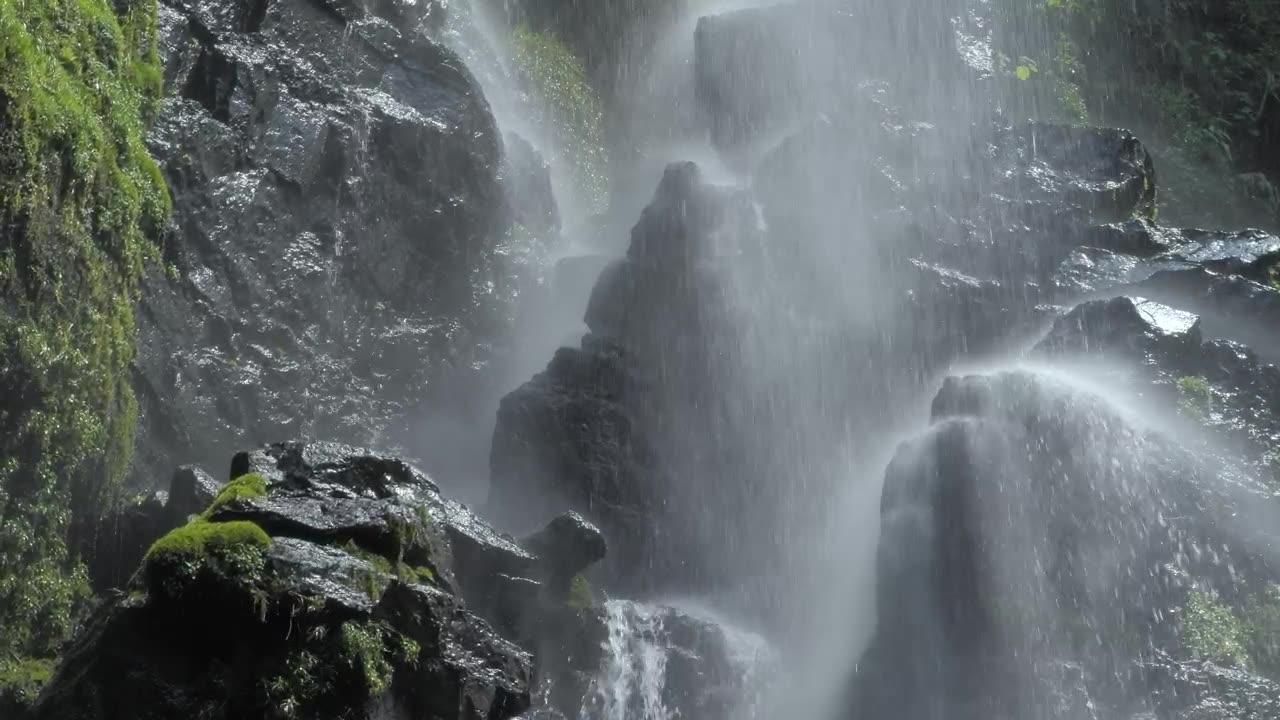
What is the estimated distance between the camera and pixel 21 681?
9438mm

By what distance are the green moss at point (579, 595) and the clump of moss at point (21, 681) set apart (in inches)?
203

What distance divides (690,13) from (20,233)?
64.3 feet

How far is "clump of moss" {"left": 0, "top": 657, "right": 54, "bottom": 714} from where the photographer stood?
30.4 ft

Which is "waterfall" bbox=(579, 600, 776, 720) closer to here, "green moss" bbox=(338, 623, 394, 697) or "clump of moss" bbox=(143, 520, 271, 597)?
"green moss" bbox=(338, 623, 394, 697)

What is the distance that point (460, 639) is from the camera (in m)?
9.34

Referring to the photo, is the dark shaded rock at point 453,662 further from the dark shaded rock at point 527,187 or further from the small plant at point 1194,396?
the dark shaded rock at point 527,187

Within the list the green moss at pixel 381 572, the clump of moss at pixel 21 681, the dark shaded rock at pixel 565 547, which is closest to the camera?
the green moss at pixel 381 572

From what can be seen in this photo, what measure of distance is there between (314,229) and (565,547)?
6.31 m

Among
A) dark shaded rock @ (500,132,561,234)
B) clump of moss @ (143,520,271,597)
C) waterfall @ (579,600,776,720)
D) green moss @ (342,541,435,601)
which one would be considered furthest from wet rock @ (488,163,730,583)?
clump of moss @ (143,520,271,597)

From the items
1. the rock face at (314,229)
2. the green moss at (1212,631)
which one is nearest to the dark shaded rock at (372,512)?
the rock face at (314,229)

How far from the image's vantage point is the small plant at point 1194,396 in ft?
51.1

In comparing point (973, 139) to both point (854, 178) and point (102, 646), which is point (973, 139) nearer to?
point (854, 178)

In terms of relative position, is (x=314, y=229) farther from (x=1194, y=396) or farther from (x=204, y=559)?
(x=1194, y=396)

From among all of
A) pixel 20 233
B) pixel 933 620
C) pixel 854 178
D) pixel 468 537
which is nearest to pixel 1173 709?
pixel 933 620
